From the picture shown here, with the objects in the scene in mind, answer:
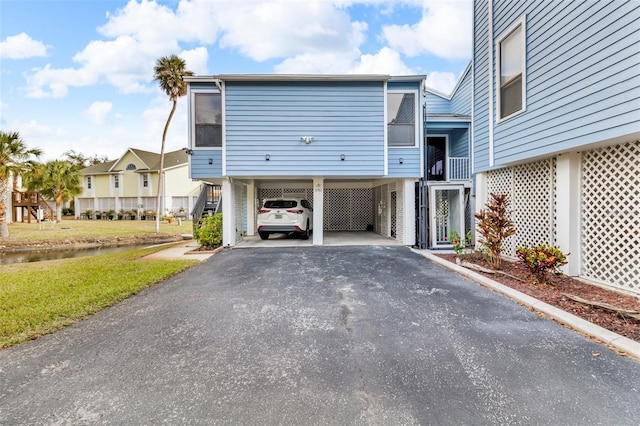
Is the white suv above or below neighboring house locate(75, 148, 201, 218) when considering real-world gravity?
below

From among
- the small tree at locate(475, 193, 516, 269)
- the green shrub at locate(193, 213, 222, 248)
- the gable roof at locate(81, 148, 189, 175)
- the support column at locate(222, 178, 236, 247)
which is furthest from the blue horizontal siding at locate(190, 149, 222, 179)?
the gable roof at locate(81, 148, 189, 175)

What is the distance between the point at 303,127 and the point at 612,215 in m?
7.79

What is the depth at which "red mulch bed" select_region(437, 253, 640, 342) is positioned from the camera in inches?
137

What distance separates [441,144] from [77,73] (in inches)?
798

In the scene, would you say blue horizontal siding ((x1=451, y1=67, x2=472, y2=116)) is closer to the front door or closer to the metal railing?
the metal railing

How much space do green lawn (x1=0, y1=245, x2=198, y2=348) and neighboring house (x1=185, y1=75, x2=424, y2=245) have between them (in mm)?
3593

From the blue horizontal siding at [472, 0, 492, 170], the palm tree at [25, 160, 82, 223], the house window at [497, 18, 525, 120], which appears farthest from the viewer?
the palm tree at [25, 160, 82, 223]

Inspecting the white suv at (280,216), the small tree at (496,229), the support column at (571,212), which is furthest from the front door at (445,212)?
the white suv at (280,216)

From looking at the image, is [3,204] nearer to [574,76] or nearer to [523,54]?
[523,54]

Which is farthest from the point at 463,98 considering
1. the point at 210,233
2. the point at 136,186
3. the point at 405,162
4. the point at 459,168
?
the point at 136,186

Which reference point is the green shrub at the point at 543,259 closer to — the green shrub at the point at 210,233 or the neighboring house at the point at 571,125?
the neighboring house at the point at 571,125

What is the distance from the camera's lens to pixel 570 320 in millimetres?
3607

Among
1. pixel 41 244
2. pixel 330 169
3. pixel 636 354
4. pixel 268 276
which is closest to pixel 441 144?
pixel 330 169

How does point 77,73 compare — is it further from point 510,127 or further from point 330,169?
point 510,127
